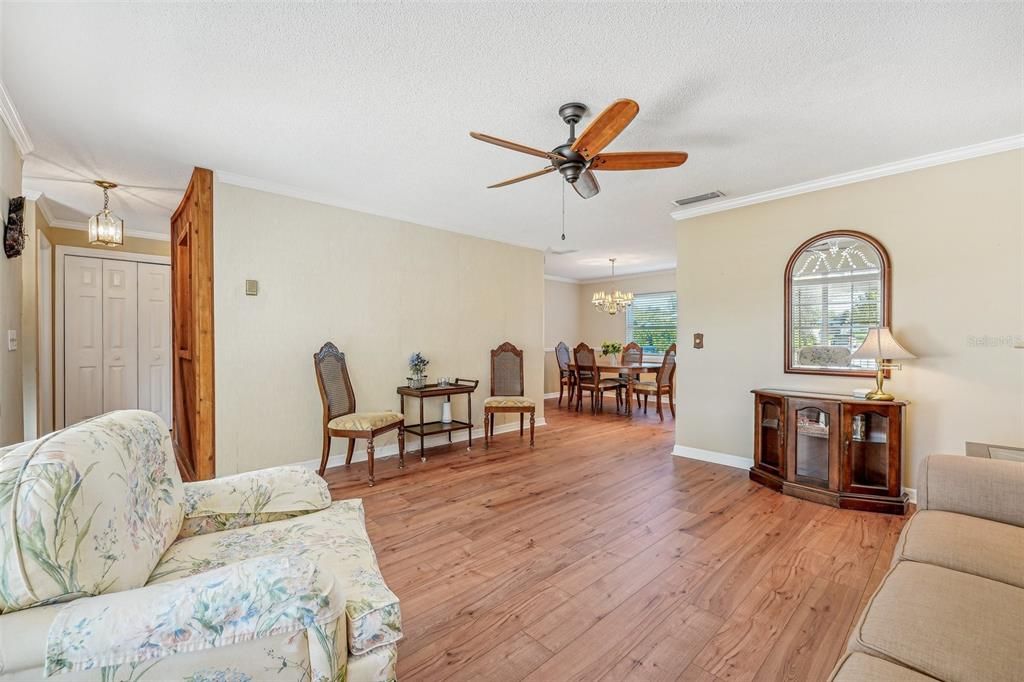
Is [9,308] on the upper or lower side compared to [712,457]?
upper

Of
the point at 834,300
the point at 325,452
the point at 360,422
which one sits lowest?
the point at 325,452

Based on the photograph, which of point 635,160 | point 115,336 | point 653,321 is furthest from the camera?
point 653,321

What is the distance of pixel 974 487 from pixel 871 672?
54.5 inches

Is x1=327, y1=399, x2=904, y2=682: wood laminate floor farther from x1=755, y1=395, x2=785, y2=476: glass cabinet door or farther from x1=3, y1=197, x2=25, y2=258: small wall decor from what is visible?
x1=3, y1=197, x2=25, y2=258: small wall decor

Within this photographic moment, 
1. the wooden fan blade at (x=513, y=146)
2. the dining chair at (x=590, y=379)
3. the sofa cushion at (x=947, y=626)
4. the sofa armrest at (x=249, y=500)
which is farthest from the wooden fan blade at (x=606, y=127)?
the dining chair at (x=590, y=379)

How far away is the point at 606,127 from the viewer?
202 cm

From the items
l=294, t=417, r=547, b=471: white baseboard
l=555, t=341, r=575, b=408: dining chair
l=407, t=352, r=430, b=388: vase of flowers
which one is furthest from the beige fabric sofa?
l=555, t=341, r=575, b=408: dining chair

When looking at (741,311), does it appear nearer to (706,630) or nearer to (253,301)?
(706,630)

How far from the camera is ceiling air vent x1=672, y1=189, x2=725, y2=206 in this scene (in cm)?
384

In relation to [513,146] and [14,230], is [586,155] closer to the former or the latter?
[513,146]

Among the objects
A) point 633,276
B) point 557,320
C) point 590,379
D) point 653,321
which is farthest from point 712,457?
point 557,320

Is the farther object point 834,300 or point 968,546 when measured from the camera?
point 834,300

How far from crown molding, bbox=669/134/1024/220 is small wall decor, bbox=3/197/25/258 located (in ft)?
16.3

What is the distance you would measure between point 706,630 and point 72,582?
2067 mm
